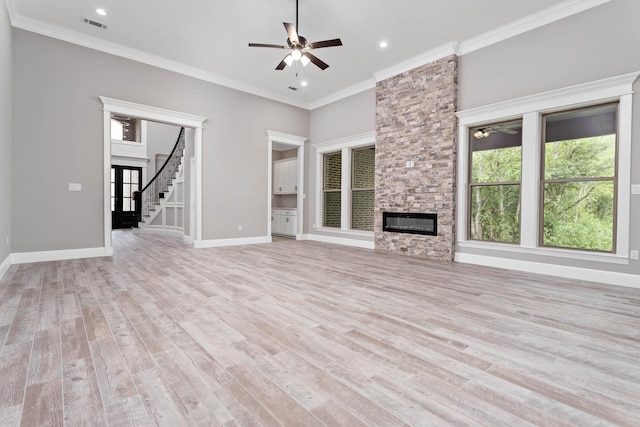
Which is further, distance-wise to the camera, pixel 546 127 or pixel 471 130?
pixel 471 130

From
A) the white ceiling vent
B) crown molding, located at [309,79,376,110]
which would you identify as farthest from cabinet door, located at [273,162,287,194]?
the white ceiling vent

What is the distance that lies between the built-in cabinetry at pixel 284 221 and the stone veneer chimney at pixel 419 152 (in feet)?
9.57

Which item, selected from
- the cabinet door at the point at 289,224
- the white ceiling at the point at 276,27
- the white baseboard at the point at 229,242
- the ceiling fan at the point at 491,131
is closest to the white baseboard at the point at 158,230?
the white baseboard at the point at 229,242

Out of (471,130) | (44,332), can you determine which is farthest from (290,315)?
(471,130)

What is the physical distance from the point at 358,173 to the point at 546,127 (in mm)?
3826

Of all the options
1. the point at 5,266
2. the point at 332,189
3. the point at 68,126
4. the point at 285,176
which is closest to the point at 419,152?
the point at 332,189

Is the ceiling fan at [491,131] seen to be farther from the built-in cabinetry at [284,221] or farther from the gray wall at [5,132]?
the gray wall at [5,132]

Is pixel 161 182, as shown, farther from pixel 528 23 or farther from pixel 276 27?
pixel 528 23

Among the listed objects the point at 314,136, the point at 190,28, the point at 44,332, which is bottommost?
the point at 44,332

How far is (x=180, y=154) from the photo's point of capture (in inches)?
364

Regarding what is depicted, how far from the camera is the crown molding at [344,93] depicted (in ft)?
21.9

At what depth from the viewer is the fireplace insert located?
5469mm

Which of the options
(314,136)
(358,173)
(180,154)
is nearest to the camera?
(358,173)

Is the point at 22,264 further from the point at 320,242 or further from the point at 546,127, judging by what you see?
the point at 546,127
